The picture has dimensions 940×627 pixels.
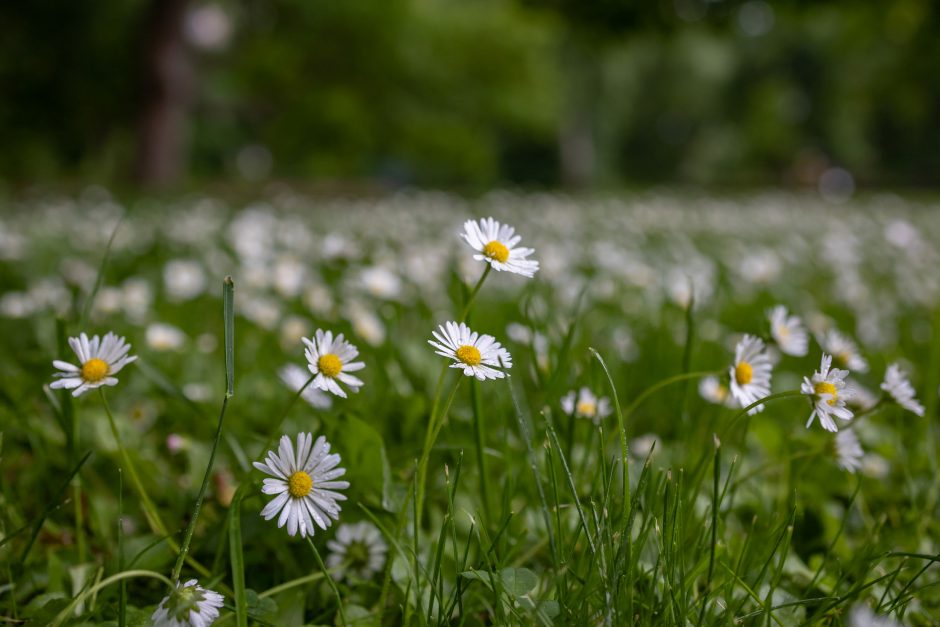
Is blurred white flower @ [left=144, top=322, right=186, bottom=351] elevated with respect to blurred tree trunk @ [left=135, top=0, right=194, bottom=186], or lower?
Result: lower

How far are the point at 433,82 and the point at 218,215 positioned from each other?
8567mm

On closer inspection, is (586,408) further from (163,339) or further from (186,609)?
(163,339)

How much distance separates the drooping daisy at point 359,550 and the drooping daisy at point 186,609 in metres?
0.26

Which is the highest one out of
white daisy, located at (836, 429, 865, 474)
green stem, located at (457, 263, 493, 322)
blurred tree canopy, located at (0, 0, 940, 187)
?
blurred tree canopy, located at (0, 0, 940, 187)

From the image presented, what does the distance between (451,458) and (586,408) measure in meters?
0.21

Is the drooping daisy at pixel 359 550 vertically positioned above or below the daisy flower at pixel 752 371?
below

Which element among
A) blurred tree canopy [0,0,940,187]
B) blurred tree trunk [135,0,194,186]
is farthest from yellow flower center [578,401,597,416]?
blurred tree trunk [135,0,194,186]

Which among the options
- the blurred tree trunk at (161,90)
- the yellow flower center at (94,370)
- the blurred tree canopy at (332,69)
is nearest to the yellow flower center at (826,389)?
the yellow flower center at (94,370)

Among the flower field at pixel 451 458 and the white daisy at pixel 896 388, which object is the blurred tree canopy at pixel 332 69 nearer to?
the flower field at pixel 451 458

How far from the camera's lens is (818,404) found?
79cm

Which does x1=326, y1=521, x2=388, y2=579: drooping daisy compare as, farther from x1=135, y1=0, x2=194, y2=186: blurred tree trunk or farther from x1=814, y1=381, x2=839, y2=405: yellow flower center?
x1=135, y1=0, x2=194, y2=186: blurred tree trunk

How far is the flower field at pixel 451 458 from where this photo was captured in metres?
0.78

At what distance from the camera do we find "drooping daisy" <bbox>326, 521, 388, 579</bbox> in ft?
3.05

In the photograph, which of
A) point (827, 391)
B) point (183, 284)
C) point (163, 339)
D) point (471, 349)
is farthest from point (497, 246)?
point (183, 284)
